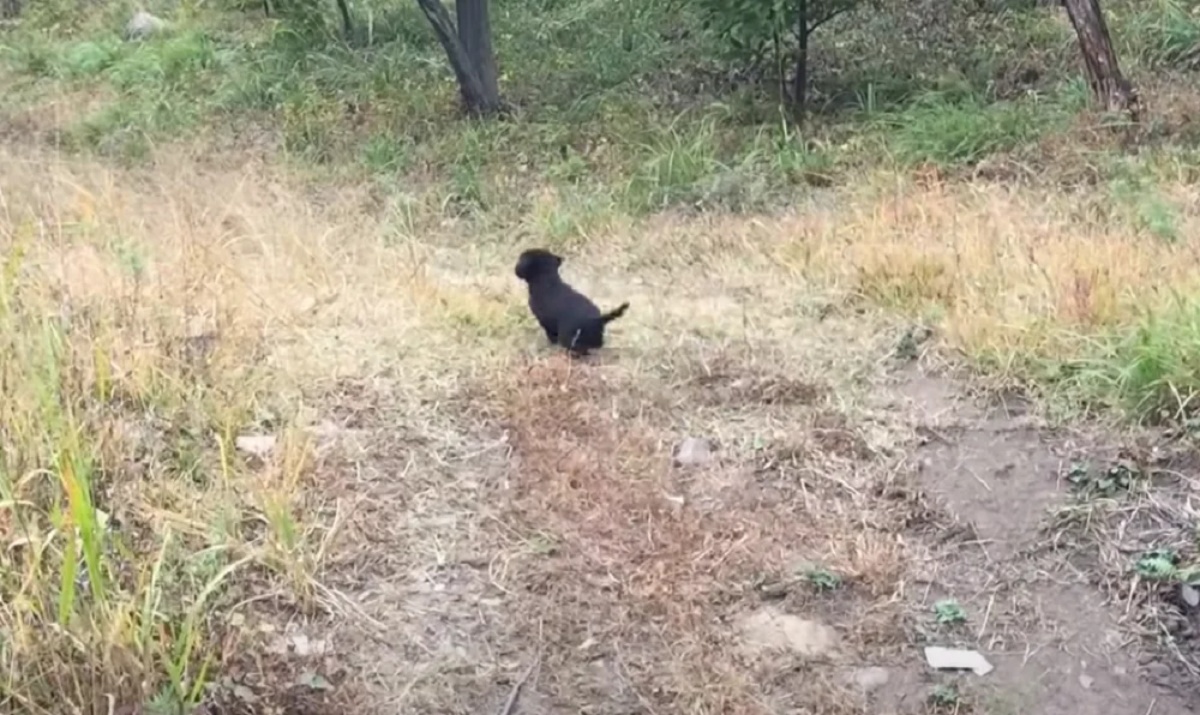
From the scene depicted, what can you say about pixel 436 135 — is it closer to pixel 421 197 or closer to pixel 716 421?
pixel 421 197

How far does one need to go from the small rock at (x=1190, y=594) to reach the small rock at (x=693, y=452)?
1.27m

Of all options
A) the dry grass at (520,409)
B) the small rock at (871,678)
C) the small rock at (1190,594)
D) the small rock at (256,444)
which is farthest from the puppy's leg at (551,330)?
the small rock at (1190,594)

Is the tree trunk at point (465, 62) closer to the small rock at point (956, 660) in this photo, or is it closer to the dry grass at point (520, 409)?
the dry grass at point (520, 409)

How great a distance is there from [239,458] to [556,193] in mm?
4477

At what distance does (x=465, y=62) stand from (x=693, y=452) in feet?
21.0

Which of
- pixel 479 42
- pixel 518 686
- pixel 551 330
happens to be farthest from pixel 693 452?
pixel 479 42

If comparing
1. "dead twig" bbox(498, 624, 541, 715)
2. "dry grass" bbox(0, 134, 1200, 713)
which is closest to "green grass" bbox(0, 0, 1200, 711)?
"dry grass" bbox(0, 134, 1200, 713)

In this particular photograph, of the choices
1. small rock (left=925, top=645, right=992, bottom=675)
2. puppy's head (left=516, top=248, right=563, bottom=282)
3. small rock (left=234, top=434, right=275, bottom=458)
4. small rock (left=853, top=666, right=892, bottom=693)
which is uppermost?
puppy's head (left=516, top=248, right=563, bottom=282)

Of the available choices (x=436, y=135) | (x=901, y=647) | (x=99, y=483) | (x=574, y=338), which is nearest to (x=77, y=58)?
(x=436, y=135)

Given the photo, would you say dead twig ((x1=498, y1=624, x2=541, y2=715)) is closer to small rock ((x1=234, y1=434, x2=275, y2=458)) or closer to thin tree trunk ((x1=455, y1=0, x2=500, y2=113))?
small rock ((x1=234, y1=434, x2=275, y2=458))

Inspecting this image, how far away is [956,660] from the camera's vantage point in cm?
286

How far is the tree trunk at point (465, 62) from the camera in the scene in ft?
30.8

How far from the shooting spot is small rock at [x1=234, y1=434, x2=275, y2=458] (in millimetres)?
3418

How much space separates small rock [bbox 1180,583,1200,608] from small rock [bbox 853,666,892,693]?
0.76 m
